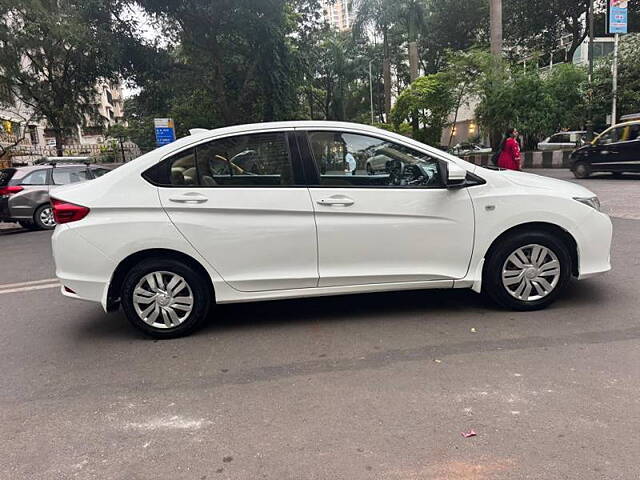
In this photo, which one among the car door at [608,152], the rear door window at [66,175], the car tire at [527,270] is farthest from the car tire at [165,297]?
the car door at [608,152]

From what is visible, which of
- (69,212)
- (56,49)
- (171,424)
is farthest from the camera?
(56,49)

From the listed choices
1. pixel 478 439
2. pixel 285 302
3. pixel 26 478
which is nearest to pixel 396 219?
pixel 285 302

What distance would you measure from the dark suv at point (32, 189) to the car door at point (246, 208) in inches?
333

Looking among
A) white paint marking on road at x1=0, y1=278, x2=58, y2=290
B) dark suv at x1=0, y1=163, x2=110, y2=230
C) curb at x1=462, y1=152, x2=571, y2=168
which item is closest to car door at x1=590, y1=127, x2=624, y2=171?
curb at x1=462, y1=152, x2=571, y2=168

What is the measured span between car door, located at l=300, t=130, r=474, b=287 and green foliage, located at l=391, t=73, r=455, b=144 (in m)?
20.9

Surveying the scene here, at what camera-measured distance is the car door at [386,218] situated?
13.5 ft

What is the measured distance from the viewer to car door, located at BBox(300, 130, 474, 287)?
Result: 4125 millimetres

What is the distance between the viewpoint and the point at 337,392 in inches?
126

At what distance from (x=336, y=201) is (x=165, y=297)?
1630 millimetres

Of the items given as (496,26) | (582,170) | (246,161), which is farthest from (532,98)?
(246,161)

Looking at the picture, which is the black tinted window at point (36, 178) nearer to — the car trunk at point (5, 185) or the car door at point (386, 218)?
the car trunk at point (5, 185)

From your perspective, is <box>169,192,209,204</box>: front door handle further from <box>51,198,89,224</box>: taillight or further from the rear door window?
the rear door window

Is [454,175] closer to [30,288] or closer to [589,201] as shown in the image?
[589,201]

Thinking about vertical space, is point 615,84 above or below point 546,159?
above
